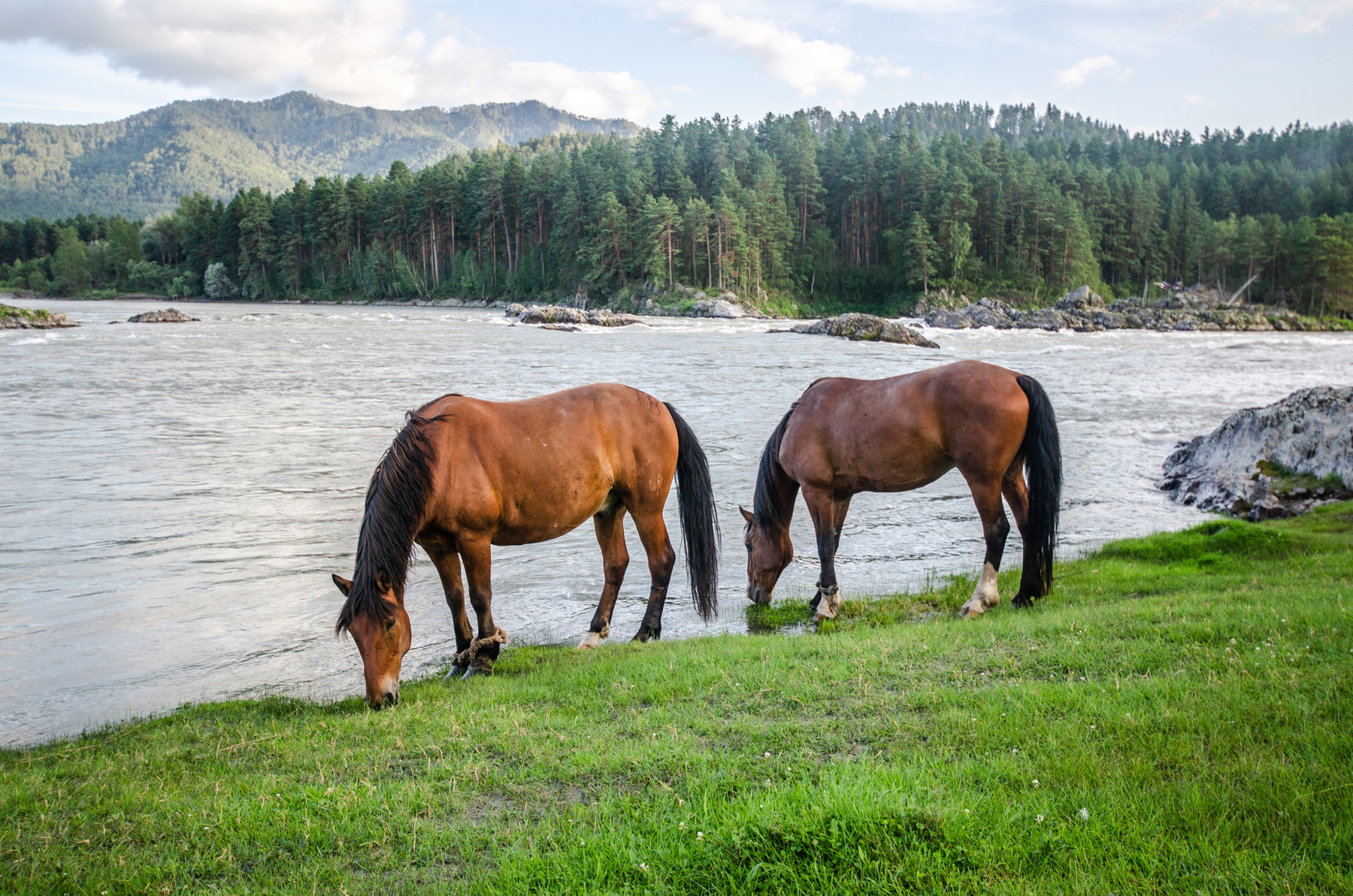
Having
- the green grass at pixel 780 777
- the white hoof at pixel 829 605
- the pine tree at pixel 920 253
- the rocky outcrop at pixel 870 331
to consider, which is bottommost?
the white hoof at pixel 829 605

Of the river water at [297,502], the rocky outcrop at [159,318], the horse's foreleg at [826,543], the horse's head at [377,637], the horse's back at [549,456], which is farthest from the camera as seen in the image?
the rocky outcrop at [159,318]

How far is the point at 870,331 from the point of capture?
5103cm

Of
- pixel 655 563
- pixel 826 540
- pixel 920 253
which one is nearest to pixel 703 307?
pixel 920 253

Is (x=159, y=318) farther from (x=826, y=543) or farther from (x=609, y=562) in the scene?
(x=826, y=543)

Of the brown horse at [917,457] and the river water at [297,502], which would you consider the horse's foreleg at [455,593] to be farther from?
the brown horse at [917,457]

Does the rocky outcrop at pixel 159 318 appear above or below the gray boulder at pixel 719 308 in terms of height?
below

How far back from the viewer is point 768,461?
29.7 feet

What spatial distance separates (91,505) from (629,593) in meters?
9.79

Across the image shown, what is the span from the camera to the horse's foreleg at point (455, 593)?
6.54 metres

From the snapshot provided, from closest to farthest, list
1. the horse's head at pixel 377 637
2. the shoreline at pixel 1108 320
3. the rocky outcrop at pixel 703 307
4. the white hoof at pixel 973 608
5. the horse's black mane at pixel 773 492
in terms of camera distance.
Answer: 1. the horse's head at pixel 377 637
2. the white hoof at pixel 973 608
3. the horse's black mane at pixel 773 492
4. the shoreline at pixel 1108 320
5. the rocky outcrop at pixel 703 307

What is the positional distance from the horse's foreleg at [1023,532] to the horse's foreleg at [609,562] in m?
4.02

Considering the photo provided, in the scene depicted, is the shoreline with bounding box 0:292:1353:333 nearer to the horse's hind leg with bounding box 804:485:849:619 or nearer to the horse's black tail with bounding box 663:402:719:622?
the horse's hind leg with bounding box 804:485:849:619

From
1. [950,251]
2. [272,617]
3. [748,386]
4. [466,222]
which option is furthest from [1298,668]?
[466,222]

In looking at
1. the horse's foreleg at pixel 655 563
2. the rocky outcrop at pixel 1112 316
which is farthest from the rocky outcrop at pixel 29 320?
the rocky outcrop at pixel 1112 316
